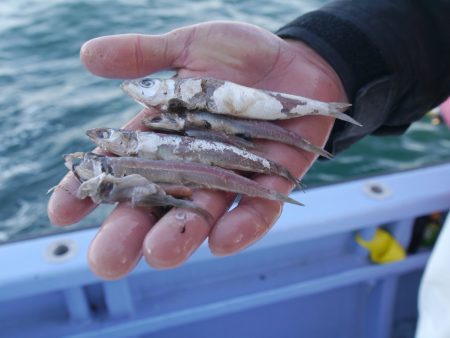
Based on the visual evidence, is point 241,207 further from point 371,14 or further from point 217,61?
point 371,14

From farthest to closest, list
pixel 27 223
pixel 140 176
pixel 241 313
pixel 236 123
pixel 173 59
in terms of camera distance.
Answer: pixel 27 223
pixel 241 313
pixel 173 59
pixel 236 123
pixel 140 176

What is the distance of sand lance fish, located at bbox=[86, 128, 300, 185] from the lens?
2818 mm

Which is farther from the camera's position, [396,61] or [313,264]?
[313,264]

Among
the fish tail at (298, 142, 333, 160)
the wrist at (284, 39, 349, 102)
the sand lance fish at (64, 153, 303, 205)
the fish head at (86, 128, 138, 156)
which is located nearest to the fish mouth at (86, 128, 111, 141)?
the fish head at (86, 128, 138, 156)

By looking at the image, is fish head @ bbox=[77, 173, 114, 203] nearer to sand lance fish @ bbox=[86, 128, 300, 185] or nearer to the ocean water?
sand lance fish @ bbox=[86, 128, 300, 185]

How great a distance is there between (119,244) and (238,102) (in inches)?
49.6

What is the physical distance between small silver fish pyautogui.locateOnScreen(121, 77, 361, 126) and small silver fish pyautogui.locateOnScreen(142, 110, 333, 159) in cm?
4

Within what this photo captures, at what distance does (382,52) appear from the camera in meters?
3.08

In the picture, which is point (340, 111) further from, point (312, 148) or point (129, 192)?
point (129, 192)

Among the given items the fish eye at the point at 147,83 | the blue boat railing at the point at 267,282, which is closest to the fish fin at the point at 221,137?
the fish eye at the point at 147,83

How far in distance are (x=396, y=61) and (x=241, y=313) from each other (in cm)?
Answer: 212

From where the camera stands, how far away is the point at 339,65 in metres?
3.13

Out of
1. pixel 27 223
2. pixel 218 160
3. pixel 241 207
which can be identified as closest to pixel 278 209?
pixel 241 207

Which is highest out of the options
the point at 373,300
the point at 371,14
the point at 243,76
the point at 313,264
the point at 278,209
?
the point at 371,14
